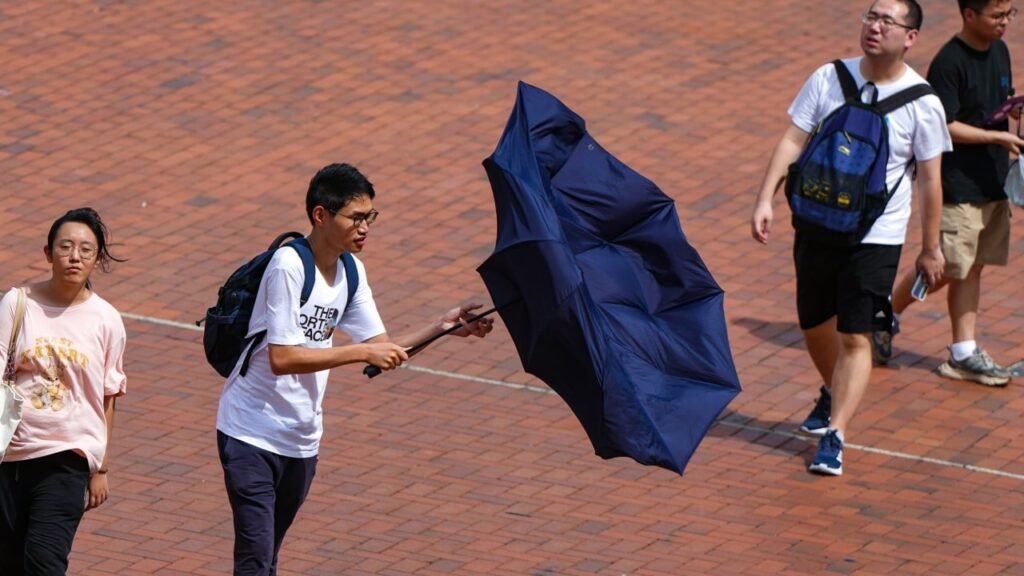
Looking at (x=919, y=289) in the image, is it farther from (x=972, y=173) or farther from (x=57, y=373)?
(x=57, y=373)

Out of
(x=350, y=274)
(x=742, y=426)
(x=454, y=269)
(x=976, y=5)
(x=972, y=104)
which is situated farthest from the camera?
(x=454, y=269)

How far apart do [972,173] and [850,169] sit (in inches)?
55.4

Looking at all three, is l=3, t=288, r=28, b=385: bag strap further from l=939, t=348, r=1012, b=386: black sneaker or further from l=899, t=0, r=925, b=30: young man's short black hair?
l=939, t=348, r=1012, b=386: black sneaker

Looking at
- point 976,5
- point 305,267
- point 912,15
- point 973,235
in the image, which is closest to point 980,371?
point 973,235

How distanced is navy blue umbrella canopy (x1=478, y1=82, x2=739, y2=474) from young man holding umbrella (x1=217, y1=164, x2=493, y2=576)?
0.81 feet

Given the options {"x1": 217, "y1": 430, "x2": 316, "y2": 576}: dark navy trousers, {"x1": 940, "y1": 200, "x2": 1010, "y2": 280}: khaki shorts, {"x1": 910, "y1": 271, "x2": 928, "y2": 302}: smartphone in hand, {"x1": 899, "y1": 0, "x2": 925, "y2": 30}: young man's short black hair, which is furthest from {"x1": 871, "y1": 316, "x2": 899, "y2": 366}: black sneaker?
{"x1": 217, "y1": 430, "x2": 316, "y2": 576}: dark navy trousers

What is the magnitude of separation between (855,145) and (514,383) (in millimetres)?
2090

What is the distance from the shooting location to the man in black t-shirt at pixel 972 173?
937 cm

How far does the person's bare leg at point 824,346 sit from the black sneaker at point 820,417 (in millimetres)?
71

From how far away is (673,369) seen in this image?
21.5ft

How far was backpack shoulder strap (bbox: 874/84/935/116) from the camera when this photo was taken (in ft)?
28.0

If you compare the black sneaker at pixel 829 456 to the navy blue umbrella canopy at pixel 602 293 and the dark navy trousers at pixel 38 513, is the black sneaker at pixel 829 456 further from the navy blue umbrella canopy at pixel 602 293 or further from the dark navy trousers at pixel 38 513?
the dark navy trousers at pixel 38 513

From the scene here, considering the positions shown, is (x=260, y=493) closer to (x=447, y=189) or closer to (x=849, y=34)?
(x=447, y=189)

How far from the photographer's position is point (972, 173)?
966 centimetres
